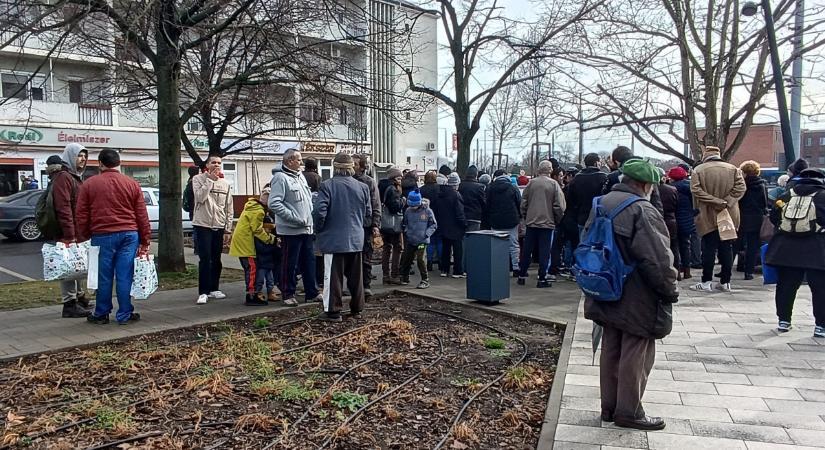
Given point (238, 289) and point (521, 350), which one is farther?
point (238, 289)

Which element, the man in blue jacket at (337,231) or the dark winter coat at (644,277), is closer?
the dark winter coat at (644,277)

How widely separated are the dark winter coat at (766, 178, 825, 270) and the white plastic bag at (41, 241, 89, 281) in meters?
7.45

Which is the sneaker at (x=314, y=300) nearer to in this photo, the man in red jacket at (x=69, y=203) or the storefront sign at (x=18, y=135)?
the man in red jacket at (x=69, y=203)

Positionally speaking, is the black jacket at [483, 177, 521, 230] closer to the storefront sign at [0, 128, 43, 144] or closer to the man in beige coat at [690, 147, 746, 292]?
the man in beige coat at [690, 147, 746, 292]

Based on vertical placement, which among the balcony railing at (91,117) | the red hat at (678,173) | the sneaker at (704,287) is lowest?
the sneaker at (704,287)

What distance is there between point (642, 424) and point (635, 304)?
0.84 metres

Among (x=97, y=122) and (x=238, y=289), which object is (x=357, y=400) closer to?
(x=238, y=289)

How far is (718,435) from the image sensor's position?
403 cm

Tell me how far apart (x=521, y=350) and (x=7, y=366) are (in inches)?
183

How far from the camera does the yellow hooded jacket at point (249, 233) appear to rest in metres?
7.94

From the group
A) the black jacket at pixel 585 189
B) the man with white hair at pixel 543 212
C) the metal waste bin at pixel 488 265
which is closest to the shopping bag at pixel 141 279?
the metal waste bin at pixel 488 265

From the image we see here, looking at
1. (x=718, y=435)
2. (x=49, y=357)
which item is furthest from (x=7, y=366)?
(x=718, y=435)

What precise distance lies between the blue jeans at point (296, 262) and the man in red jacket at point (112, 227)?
5.36 feet

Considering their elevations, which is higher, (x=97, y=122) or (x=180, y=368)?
(x=97, y=122)
